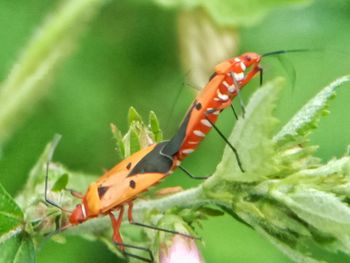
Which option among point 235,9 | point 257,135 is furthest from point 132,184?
point 235,9

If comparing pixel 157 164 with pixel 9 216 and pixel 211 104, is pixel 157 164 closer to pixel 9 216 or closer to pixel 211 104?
pixel 211 104

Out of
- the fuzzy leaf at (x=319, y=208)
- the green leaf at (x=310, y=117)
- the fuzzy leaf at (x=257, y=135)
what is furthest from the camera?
the green leaf at (x=310, y=117)

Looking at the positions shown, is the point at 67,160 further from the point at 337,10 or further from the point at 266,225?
the point at 266,225

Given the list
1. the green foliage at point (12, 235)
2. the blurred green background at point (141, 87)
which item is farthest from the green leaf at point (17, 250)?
the blurred green background at point (141, 87)

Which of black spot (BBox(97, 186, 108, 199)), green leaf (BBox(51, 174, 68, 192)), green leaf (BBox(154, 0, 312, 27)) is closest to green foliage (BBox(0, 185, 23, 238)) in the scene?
green leaf (BBox(51, 174, 68, 192))

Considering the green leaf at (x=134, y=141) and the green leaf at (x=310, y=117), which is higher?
the green leaf at (x=134, y=141)

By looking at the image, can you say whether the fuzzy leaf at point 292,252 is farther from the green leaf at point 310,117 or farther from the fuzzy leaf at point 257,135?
the green leaf at point 310,117
